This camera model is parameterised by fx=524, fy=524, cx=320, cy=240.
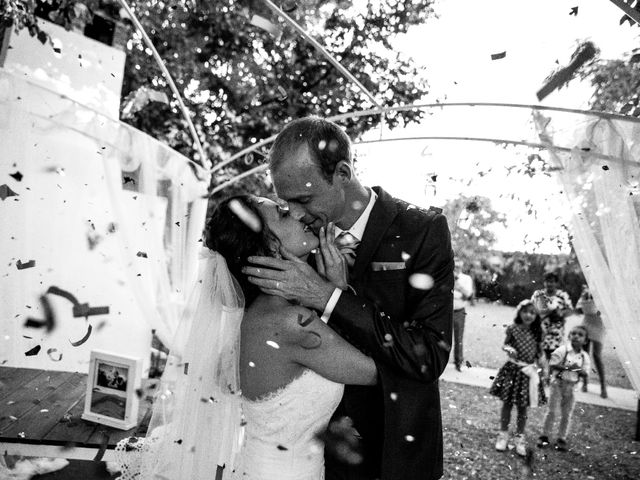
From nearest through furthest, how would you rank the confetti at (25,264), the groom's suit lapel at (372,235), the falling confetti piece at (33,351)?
the groom's suit lapel at (372,235) → the confetti at (25,264) → the falling confetti piece at (33,351)

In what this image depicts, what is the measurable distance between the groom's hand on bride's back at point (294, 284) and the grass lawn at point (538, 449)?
12.1ft

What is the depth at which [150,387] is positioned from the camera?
387cm

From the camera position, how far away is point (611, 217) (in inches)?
116

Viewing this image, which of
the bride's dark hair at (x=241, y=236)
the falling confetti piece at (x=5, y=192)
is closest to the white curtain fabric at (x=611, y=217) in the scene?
the bride's dark hair at (x=241, y=236)

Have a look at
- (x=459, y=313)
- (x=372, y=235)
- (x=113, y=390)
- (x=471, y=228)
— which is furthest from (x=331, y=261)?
(x=471, y=228)

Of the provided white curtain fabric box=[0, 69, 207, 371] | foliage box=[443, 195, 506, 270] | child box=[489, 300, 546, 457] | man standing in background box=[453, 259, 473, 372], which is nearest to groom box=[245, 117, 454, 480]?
white curtain fabric box=[0, 69, 207, 371]

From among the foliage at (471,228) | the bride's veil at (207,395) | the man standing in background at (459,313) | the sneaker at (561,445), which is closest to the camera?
the bride's veil at (207,395)

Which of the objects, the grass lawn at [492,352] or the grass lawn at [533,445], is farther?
the grass lawn at [492,352]

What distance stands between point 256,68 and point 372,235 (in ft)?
23.2

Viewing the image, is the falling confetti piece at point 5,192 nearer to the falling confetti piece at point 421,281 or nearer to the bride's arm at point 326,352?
the bride's arm at point 326,352

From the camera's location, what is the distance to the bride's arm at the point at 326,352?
185 cm

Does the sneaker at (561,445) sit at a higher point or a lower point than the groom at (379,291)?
lower

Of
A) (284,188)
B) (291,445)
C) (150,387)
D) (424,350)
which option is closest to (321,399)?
(291,445)

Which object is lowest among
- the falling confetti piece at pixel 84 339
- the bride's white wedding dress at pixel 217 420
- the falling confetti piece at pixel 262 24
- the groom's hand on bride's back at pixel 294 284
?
the falling confetti piece at pixel 84 339
